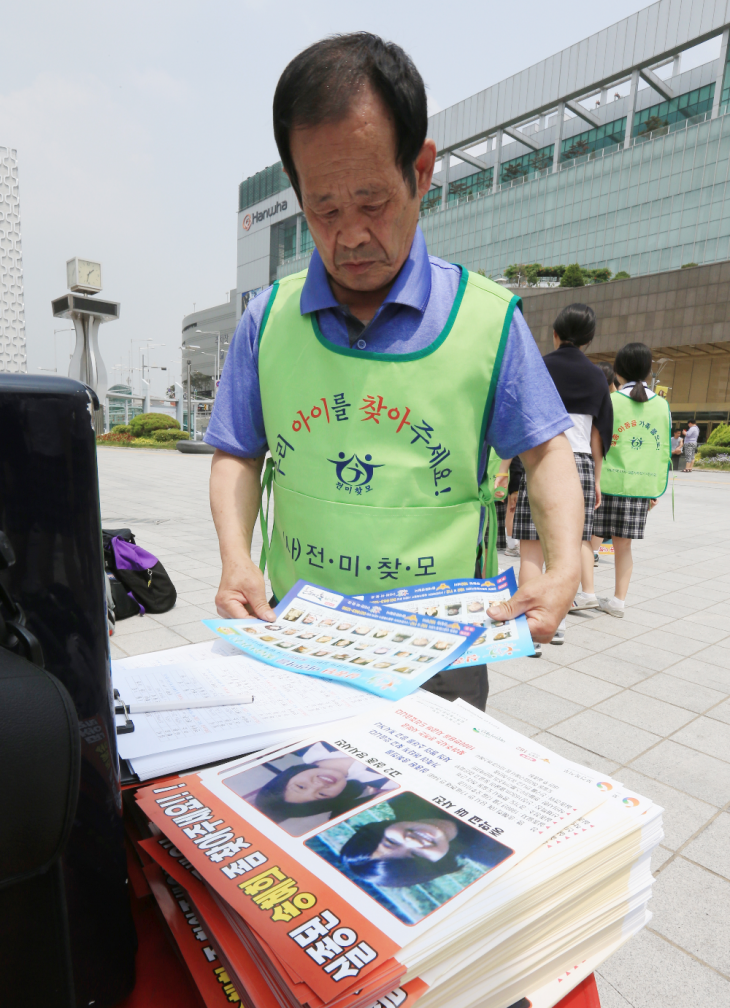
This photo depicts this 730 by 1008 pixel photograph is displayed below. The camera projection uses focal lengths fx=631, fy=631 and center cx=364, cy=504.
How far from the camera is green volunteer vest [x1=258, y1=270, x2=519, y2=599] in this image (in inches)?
43.8

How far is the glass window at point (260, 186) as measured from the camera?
64725 mm

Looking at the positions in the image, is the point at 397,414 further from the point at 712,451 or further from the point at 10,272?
the point at 712,451

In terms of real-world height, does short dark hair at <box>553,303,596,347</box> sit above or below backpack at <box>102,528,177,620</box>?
above

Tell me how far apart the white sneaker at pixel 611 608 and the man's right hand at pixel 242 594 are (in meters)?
3.92

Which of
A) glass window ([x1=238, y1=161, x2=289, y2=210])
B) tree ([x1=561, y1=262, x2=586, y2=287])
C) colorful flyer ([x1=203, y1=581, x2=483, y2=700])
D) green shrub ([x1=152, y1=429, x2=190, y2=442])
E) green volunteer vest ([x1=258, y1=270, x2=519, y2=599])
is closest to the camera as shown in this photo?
colorful flyer ([x1=203, y1=581, x2=483, y2=700])

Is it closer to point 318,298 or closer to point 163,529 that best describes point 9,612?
point 318,298

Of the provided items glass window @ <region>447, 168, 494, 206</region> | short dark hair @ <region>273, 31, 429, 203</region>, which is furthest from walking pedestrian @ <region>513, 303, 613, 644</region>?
glass window @ <region>447, 168, 494, 206</region>

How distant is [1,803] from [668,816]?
7.82 ft

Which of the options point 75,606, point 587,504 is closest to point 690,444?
point 587,504

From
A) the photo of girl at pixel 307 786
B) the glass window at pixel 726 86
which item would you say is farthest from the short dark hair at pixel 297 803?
the glass window at pixel 726 86

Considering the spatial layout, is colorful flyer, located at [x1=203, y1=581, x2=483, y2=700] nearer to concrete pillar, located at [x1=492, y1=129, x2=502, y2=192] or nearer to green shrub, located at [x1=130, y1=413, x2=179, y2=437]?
green shrub, located at [x1=130, y1=413, x2=179, y2=437]

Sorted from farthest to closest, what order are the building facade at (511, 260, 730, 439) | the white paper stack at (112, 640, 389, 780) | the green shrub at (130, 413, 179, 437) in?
the building facade at (511, 260, 730, 439), the green shrub at (130, 413, 179, 437), the white paper stack at (112, 640, 389, 780)

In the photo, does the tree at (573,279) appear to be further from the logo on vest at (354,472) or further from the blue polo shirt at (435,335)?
the logo on vest at (354,472)

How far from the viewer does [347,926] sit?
18.5 inches
